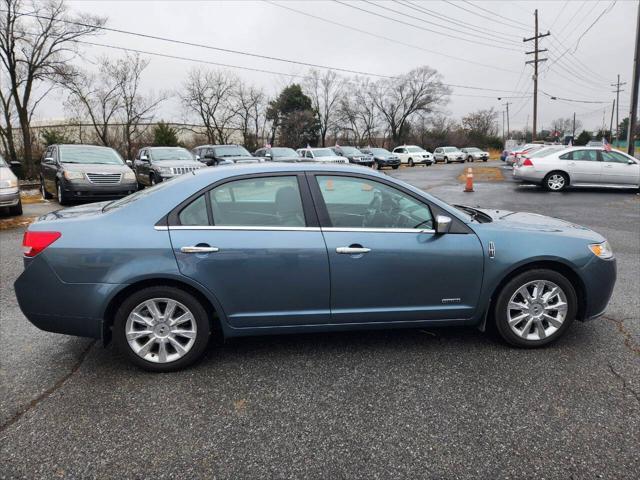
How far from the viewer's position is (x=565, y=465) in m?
Answer: 2.28

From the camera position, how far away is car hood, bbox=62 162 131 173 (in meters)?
11.4

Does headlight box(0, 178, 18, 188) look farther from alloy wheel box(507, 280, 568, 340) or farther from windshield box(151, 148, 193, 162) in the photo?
alloy wheel box(507, 280, 568, 340)

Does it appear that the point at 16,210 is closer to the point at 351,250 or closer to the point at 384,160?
the point at 351,250

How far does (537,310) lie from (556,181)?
13.6 metres

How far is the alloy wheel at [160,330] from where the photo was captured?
3168 millimetres

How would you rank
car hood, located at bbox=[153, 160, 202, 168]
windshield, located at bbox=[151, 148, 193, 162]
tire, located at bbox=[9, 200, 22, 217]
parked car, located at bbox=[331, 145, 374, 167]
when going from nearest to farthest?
tire, located at bbox=[9, 200, 22, 217]
car hood, located at bbox=[153, 160, 202, 168]
windshield, located at bbox=[151, 148, 193, 162]
parked car, located at bbox=[331, 145, 374, 167]

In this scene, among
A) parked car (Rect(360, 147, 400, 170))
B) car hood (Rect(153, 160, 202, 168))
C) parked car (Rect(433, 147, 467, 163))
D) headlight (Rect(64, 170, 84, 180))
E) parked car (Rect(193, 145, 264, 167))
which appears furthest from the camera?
parked car (Rect(433, 147, 467, 163))

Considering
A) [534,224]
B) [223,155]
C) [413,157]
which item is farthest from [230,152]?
[413,157]

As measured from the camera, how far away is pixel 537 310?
353 cm

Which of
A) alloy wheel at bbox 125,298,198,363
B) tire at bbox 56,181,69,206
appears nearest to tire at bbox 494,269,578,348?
alloy wheel at bbox 125,298,198,363

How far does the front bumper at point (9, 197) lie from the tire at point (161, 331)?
8347mm

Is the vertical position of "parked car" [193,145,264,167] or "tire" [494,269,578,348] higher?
"parked car" [193,145,264,167]

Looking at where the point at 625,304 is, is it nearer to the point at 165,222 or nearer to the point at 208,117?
the point at 165,222

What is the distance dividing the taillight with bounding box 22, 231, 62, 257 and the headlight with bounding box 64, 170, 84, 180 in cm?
922
